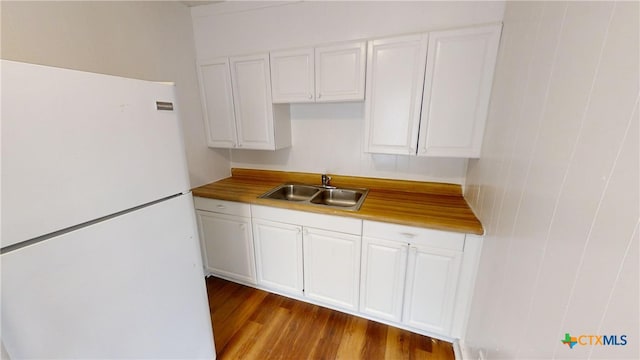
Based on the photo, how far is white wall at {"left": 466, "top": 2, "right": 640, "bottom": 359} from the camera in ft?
1.71

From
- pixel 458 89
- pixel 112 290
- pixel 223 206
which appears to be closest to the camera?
pixel 112 290

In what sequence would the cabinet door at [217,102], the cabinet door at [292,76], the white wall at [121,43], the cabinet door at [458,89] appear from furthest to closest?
1. the cabinet door at [217,102]
2. the cabinet door at [292,76]
3. the cabinet door at [458,89]
4. the white wall at [121,43]

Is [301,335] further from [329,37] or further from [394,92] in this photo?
[329,37]

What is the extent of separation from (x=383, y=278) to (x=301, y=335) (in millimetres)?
701

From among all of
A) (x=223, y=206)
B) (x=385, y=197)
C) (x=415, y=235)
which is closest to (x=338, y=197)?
(x=385, y=197)

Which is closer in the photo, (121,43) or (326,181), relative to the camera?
(121,43)

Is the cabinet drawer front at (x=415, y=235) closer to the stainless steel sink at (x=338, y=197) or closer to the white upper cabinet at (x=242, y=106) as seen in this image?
the stainless steel sink at (x=338, y=197)

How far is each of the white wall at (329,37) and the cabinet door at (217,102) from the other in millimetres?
221

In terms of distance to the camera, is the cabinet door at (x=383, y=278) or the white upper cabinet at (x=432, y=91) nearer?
the white upper cabinet at (x=432, y=91)

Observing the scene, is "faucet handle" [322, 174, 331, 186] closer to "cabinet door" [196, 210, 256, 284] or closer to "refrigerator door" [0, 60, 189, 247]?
"cabinet door" [196, 210, 256, 284]

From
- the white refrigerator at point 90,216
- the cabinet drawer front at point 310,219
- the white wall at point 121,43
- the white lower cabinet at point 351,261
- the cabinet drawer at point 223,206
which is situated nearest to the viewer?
the white refrigerator at point 90,216

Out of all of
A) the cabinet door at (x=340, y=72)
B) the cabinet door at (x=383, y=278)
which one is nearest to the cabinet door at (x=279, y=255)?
the cabinet door at (x=383, y=278)

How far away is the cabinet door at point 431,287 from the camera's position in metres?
1.43

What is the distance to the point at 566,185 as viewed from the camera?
2.25 feet
